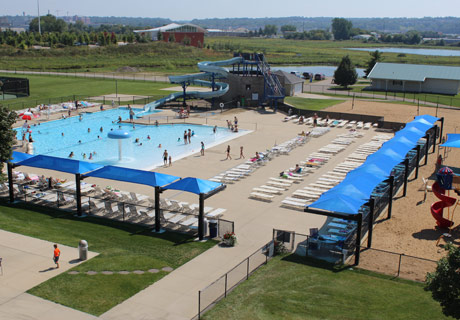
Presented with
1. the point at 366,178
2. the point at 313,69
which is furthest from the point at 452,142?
the point at 313,69

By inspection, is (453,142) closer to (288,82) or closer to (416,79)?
(288,82)

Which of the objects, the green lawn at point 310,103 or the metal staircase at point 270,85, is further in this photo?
the green lawn at point 310,103

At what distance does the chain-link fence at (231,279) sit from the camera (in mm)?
16875

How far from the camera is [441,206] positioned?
25172 mm

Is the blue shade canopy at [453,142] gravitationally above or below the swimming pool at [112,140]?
above

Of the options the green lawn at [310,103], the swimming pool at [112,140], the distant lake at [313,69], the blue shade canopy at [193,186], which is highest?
the distant lake at [313,69]

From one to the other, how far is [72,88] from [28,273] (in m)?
63.2

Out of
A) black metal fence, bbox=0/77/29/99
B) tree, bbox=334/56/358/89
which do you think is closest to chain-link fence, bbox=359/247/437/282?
black metal fence, bbox=0/77/29/99

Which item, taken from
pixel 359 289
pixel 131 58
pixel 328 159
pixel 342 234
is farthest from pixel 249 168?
pixel 131 58

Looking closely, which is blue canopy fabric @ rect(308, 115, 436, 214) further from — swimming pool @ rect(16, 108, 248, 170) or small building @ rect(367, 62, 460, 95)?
small building @ rect(367, 62, 460, 95)

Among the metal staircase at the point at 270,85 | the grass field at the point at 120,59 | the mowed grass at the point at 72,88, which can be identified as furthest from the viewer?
the grass field at the point at 120,59

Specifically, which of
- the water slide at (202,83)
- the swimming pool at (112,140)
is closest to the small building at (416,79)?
the water slide at (202,83)

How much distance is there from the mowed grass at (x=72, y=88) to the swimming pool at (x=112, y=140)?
1100 cm

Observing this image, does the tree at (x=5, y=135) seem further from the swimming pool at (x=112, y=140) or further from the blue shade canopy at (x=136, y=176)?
the swimming pool at (x=112, y=140)
